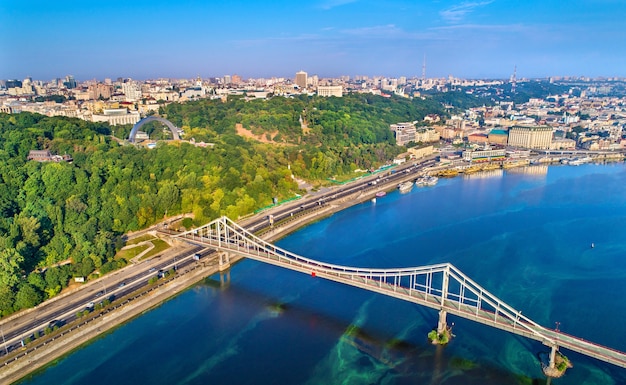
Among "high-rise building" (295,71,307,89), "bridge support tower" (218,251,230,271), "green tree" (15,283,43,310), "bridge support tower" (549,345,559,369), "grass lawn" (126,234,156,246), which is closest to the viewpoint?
"bridge support tower" (549,345,559,369)

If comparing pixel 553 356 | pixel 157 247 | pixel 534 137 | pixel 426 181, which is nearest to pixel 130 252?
pixel 157 247

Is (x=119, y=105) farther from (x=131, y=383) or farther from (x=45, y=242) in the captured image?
(x=131, y=383)

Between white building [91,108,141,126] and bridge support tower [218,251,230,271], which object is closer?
bridge support tower [218,251,230,271]

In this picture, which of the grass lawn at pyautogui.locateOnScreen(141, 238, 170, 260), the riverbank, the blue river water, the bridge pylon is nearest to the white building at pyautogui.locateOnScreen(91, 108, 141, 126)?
the grass lawn at pyautogui.locateOnScreen(141, 238, 170, 260)

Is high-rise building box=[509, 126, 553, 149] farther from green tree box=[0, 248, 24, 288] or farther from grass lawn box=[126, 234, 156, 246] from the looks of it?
green tree box=[0, 248, 24, 288]

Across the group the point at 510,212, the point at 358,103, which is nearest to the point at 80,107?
the point at 358,103

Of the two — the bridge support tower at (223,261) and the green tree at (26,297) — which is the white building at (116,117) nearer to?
the bridge support tower at (223,261)

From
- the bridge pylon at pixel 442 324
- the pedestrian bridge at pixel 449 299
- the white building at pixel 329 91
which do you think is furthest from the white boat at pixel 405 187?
the white building at pixel 329 91
